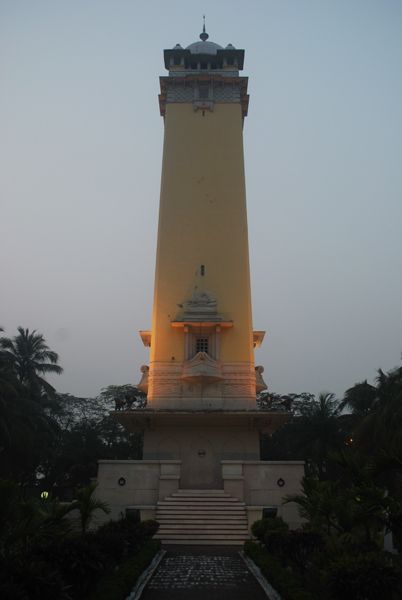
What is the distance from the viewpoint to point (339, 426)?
3347cm

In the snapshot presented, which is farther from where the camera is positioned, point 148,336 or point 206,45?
point 206,45

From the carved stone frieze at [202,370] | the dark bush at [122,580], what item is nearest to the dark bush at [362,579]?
the dark bush at [122,580]

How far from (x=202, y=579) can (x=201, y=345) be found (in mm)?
14469

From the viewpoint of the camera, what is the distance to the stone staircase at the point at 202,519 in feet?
57.7

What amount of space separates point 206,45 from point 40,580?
3048 cm

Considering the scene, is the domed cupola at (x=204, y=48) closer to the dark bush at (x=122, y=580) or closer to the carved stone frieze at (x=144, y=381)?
the carved stone frieze at (x=144, y=381)

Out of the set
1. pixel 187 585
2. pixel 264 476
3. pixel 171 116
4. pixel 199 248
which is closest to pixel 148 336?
pixel 199 248

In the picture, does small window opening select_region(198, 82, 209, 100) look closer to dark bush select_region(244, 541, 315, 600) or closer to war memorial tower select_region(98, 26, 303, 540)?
war memorial tower select_region(98, 26, 303, 540)

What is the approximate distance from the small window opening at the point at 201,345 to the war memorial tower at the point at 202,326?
0.07m

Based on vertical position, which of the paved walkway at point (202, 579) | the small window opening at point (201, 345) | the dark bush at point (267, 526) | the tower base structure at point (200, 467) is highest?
the small window opening at point (201, 345)

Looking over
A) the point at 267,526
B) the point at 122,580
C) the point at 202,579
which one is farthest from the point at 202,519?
the point at 122,580

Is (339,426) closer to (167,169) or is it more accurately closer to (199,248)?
(199,248)

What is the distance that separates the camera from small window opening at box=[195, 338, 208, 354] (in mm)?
24844

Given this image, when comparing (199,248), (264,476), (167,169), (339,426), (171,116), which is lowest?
(264,476)
